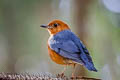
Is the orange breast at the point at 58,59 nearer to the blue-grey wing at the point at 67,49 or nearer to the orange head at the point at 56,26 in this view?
the blue-grey wing at the point at 67,49

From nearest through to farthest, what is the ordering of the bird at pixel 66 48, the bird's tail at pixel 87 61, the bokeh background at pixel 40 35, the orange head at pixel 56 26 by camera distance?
the bird's tail at pixel 87 61 < the bird at pixel 66 48 < the orange head at pixel 56 26 < the bokeh background at pixel 40 35

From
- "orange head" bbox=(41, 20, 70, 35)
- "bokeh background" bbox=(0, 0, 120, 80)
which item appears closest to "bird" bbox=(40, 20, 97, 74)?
"orange head" bbox=(41, 20, 70, 35)

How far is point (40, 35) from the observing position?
13047mm

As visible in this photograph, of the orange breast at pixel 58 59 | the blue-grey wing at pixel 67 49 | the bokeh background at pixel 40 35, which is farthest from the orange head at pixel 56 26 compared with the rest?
the bokeh background at pixel 40 35

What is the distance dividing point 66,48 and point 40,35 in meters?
8.75

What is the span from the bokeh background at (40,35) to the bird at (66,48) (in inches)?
212

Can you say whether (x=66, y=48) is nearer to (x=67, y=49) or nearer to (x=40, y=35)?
(x=67, y=49)

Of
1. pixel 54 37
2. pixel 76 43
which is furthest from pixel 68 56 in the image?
pixel 54 37

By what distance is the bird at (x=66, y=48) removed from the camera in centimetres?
405

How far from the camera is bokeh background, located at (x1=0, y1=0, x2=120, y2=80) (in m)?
11.0

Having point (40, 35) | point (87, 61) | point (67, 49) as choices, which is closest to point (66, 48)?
point (67, 49)

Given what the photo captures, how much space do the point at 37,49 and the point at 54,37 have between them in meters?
8.08

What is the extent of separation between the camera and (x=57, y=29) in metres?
4.87

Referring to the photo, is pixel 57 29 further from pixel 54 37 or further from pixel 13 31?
pixel 13 31
